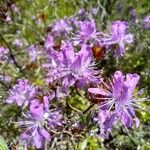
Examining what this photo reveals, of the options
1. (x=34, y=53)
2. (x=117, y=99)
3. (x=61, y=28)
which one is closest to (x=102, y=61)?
(x=117, y=99)

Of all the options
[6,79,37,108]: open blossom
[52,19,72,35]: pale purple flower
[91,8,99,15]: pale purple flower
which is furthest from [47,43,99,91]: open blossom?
[91,8,99,15]: pale purple flower

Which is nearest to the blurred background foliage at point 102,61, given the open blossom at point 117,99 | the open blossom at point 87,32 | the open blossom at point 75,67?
the open blossom at point 87,32

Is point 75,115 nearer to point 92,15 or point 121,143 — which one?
point 121,143

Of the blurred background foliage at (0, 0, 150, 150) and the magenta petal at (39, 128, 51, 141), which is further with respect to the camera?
the blurred background foliage at (0, 0, 150, 150)

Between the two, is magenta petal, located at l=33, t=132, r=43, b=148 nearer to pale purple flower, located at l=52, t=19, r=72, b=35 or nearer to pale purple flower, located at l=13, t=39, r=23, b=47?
pale purple flower, located at l=52, t=19, r=72, b=35

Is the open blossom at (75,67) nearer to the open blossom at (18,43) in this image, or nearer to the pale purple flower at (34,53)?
the pale purple flower at (34,53)

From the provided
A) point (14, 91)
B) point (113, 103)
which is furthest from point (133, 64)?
point (113, 103)
